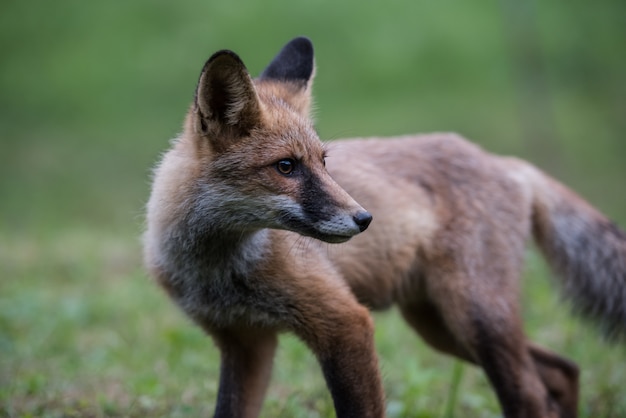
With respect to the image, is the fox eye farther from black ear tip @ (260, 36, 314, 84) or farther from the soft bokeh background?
the soft bokeh background

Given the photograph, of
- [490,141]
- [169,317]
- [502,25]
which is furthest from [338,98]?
[169,317]

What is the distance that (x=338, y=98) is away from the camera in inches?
991

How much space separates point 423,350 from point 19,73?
19.2m

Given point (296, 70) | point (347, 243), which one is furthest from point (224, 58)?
point (347, 243)

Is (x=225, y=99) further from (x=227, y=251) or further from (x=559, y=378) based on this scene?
(x=559, y=378)

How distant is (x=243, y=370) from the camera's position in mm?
5727

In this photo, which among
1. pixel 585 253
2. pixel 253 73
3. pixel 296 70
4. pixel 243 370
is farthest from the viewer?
pixel 253 73

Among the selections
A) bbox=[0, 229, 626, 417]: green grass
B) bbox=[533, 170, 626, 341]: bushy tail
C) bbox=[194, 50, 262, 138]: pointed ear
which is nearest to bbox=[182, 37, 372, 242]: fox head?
bbox=[194, 50, 262, 138]: pointed ear

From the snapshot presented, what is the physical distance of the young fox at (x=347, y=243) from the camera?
4941mm

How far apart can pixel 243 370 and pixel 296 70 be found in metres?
2.18

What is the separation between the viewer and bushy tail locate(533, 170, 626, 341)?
6.81 meters

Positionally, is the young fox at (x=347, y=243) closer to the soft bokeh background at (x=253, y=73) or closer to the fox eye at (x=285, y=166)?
the fox eye at (x=285, y=166)

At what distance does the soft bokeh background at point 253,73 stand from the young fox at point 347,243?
3.34 meters

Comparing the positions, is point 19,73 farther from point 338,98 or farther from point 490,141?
point 490,141
